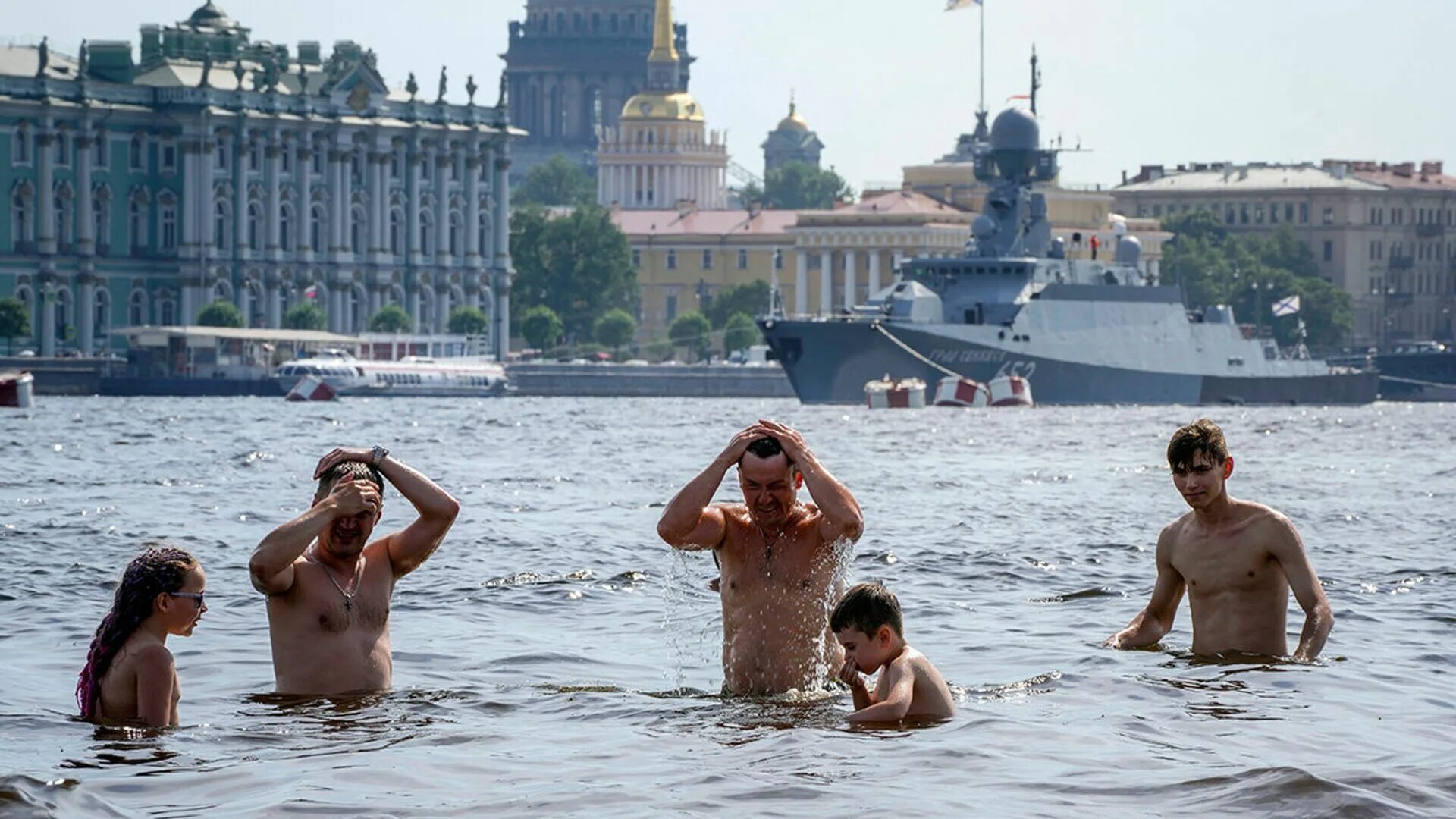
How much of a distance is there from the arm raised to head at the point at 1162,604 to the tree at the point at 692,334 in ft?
489

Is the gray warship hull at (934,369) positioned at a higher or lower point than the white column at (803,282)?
lower

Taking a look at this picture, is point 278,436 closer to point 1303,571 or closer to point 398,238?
point 1303,571

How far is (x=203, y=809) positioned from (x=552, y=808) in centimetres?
130

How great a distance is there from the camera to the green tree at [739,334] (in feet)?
536

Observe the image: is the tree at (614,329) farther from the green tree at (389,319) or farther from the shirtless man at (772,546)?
the shirtless man at (772,546)

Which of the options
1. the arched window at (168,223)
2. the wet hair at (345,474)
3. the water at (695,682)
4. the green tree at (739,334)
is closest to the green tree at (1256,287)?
the green tree at (739,334)

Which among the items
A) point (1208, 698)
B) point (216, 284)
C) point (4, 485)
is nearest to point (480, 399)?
point (216, 284)

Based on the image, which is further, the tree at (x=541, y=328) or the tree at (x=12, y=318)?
the tree at (x=541, y=328)

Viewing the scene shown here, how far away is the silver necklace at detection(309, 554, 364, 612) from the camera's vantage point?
12547 mm

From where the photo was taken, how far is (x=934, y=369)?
328ft

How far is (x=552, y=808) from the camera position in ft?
37.3

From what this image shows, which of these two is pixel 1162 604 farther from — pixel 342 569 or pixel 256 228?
pixel 256 228

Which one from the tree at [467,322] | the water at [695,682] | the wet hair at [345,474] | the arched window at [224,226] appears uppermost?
the arched window at [224,226]

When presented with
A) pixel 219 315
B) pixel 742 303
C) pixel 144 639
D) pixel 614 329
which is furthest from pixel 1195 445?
pixel 742 303
